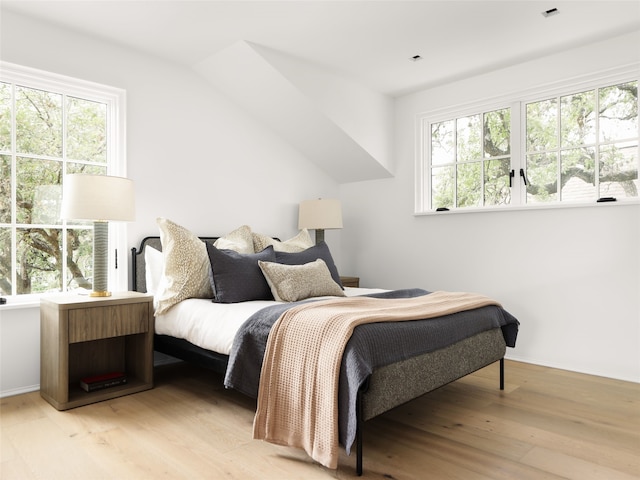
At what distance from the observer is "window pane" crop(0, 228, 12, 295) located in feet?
9.50


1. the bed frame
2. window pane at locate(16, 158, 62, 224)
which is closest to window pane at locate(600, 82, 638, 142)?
the bed frame

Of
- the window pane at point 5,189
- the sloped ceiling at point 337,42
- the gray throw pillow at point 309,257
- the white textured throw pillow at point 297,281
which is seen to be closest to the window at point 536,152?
the sloped ceiling at point 337,42

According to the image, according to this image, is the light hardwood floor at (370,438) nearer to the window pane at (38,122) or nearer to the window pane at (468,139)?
the window pane at (38,122)

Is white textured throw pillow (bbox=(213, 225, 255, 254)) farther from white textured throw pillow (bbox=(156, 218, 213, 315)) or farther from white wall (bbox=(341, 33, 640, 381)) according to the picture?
white wall (bbox=(341, 33, 640, 381))

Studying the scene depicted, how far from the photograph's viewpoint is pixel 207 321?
103 inches

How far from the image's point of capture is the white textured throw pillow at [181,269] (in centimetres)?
292

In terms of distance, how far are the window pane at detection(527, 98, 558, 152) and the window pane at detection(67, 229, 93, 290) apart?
3494mm

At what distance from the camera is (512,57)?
3629 mm

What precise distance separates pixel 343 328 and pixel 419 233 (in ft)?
8.62

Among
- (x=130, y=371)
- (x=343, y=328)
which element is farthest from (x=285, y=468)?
(x=130, y=371)

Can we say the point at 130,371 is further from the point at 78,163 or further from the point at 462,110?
the point at 462,110

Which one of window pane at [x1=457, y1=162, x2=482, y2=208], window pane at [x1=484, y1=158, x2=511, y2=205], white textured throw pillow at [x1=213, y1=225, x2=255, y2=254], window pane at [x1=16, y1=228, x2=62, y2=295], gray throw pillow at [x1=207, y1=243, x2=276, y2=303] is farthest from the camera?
window pane at [x1=457, y1=162, x2=482, y2=208]

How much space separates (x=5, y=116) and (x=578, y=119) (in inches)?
159

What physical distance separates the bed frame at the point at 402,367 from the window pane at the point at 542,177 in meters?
1.36
